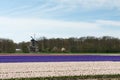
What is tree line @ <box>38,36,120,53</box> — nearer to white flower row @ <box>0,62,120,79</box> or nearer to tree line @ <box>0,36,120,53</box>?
tree line @ <box>0,36,120,53</box>

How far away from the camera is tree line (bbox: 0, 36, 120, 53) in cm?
8765

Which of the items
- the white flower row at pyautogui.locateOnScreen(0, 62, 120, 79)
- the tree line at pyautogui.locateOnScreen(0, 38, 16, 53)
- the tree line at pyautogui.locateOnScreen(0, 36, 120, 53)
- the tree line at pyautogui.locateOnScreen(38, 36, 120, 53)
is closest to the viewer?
the white flower row at pyautogui.locateOnScreen(0, 62, 120, 79)

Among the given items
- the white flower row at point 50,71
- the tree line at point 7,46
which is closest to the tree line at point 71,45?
the tree line at point 7,46

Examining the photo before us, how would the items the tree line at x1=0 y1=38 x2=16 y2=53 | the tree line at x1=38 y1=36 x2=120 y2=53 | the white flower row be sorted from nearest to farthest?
1. the white flower row
2. the tree line at x1=0 y1=38 x2=16 y2=53
3. the tree line at x1=38 y1=36 x2=120 y2=53

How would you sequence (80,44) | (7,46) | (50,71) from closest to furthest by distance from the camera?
(50,71) < (7,46) < (80,44)

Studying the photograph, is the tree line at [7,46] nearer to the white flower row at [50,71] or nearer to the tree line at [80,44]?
the tree line at [80,44]

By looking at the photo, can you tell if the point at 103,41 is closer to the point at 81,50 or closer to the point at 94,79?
the point at 81,50

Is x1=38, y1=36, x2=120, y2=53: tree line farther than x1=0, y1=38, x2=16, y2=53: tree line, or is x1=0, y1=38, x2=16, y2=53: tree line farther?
x1=38, y1=36, x2=120, y2=53: tree line

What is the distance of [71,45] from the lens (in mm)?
102312

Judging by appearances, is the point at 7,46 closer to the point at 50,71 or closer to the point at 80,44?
the point at 80,44

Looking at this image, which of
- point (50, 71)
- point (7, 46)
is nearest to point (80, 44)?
point (7, 46)

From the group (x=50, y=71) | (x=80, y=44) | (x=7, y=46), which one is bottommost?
(x=50, y=71)

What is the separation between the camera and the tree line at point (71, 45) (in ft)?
288

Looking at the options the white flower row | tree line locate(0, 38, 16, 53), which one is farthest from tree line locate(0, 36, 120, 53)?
the white flower row
